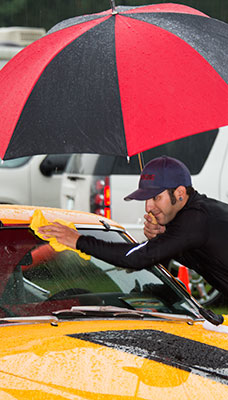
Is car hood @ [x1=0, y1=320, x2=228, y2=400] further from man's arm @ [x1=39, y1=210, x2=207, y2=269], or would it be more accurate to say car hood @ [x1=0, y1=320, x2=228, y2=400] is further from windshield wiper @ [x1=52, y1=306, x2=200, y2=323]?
man's arm @ [x1=39, y1=210, x2=207, y2=269]

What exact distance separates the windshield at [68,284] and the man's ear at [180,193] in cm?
51

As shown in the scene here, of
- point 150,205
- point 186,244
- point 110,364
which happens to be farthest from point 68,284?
point 110,364

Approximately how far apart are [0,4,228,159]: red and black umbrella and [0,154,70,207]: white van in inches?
325

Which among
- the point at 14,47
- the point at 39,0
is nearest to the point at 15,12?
the point at 39,0

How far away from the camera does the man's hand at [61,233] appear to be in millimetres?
4160

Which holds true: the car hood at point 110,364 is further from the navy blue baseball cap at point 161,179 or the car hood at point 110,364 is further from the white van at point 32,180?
the white van at point 32,180

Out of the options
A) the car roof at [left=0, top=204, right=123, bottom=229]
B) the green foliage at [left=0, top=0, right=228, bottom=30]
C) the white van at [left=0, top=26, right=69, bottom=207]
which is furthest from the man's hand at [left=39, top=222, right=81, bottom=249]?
the green foliage at [left=0, top=0, right=228, bottom=30]

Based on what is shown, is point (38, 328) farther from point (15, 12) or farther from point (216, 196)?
point (15, 12)

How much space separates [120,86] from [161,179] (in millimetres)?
517

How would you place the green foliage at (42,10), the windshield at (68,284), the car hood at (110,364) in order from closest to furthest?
the car hood at (110,364), the windshield at (68,284), the green foliage at (42,10)

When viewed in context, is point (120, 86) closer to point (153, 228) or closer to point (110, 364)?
point (153, 228)

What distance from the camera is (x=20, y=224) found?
4559 mm

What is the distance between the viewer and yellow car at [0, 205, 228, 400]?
3.14 m

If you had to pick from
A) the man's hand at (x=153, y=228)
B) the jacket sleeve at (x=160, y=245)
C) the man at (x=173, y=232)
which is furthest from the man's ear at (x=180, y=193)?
the man's hand at (x=153, y=228)
